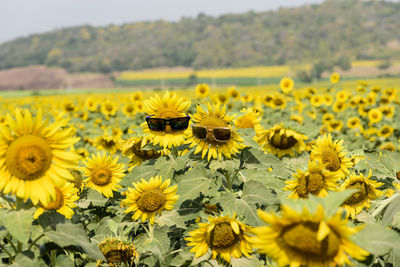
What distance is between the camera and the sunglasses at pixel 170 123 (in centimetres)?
214

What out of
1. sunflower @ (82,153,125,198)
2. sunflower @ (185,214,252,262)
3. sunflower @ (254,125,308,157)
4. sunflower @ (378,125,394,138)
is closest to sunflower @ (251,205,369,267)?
sunflower @ (185,214,252,262)

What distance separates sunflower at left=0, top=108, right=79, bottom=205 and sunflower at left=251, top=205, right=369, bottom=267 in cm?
88

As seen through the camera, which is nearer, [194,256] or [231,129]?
[194,256]

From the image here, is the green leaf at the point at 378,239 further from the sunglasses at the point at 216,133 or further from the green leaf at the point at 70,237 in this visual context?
the green leaf at the point at 70,237

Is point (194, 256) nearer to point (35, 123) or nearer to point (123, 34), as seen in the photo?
point (35, 123)

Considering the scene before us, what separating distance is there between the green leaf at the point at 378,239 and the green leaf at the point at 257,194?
0.72 meters

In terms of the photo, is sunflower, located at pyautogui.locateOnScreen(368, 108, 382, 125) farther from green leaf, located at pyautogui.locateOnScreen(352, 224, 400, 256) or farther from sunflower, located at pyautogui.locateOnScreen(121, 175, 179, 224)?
green leaf, located at pyautogui.locateOnScreen(352, 224, 400, 256)

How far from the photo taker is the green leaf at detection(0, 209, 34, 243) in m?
1.33

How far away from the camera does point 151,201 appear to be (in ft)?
6.77

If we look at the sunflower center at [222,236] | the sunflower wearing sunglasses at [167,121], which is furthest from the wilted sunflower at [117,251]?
the sunflower wearing sunglasses at [167,121]

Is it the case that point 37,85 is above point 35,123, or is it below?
Answer: below

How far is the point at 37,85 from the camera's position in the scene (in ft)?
252

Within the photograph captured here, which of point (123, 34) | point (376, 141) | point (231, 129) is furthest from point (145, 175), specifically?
point (123, 34)

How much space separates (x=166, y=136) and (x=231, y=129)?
437 millimetres
